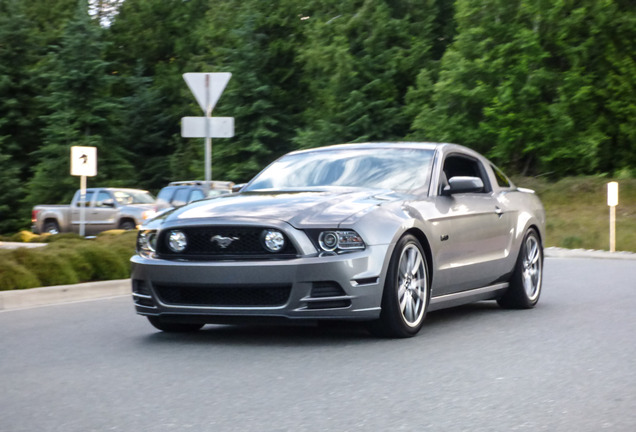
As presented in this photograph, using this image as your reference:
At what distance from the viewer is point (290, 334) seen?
9.05m

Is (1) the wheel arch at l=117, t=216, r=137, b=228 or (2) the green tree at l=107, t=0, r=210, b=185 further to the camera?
(2) the green tree at l=107, t=0, r=210, b=185

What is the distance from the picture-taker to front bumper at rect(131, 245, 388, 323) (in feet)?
26.5

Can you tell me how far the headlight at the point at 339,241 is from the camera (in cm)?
817

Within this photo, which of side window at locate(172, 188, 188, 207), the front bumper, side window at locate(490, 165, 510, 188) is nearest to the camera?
the front bumper

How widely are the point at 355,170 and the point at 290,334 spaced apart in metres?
1.50

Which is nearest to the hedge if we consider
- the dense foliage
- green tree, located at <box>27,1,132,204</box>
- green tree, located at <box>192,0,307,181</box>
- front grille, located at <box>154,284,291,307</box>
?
front grille, located at <box>154,284,291,307</box>

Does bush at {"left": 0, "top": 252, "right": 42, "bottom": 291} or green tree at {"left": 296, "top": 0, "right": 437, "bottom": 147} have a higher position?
green tree at {"left": 296, "top": 0, "right": 437, "bottom": 147}

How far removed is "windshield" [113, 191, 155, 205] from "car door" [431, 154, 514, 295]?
88.1 ft

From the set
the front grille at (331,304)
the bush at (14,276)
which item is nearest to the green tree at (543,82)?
the bush at (14,276)

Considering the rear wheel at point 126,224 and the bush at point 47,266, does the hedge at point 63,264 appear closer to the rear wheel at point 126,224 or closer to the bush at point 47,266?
the bush at point 47,266

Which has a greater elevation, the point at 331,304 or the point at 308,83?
the point at 308,83

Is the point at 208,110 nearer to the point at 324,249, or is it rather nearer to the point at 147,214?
the point at 324,249

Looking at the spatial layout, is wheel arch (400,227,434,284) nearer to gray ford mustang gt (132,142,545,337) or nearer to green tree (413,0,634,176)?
gray ford mustang gt (132,142,545,337)

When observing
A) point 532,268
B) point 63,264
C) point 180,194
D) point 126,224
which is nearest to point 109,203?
point 126,224
